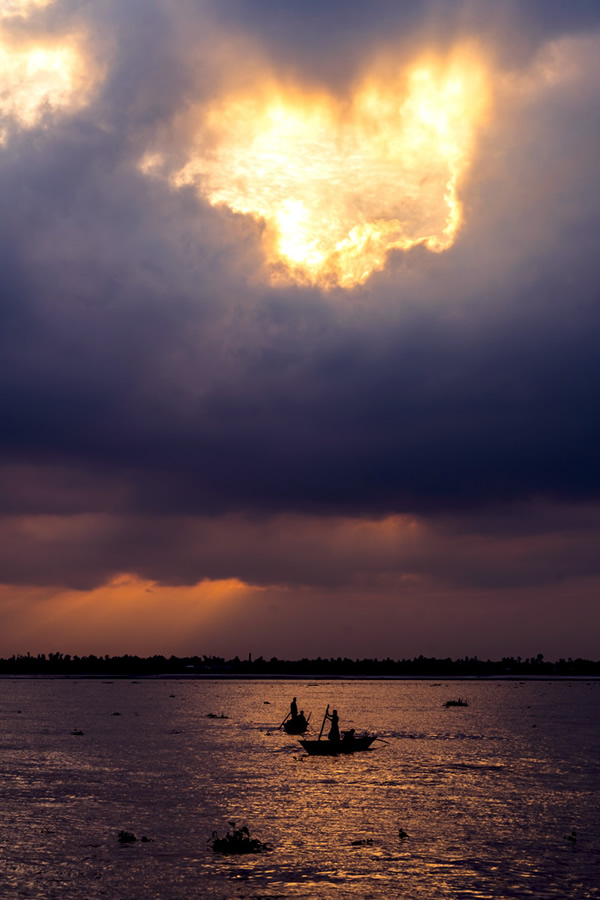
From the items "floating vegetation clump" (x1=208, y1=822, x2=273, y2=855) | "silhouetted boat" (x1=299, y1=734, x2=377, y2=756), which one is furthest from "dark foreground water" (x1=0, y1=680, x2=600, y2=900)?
"silhouetted boat" (x1=299, y1=734, x2=377, y2=756)

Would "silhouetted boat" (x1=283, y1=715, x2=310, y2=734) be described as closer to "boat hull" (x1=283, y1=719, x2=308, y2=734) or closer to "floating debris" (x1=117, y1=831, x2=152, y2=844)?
"boat hull" (x1=283, y1=719, x2=308, y2=734)

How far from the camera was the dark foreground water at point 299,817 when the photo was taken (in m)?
32.5

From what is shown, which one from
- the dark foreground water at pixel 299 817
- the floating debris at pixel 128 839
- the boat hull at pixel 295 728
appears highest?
the boat hull at pixel 295 728

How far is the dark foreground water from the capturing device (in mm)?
32500

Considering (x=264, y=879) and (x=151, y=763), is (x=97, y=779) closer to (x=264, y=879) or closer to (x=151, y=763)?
(x=151, y=763)

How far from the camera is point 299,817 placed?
45.7 m

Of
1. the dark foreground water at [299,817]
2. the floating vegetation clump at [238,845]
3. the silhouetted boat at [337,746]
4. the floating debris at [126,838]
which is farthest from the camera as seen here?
the silhouetted boat at [337,746]

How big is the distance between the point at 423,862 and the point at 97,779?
3079cm

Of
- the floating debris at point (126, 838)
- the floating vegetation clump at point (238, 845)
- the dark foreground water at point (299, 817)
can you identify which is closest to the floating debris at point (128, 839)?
the floating debris at point (126, 838)

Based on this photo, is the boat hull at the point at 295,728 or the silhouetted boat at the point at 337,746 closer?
the silhouetted boat at the point at 337,746

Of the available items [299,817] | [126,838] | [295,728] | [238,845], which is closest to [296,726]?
[295,728]

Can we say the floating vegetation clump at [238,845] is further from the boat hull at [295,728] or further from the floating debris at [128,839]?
the boat hull at [295,728]

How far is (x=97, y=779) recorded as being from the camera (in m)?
60.6

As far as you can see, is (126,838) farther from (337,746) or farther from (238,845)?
(337,746)
